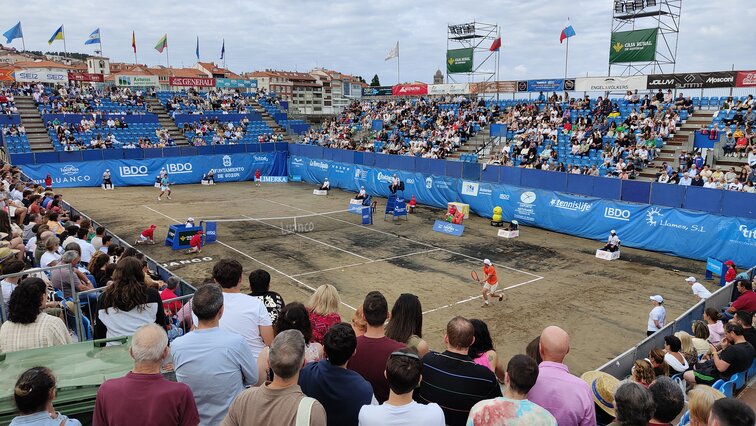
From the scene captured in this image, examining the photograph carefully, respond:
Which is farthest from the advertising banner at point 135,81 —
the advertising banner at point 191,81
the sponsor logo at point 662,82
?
the sponsor logo at point 662,82

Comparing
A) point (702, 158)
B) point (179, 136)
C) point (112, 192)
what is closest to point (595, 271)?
point (702, 158)

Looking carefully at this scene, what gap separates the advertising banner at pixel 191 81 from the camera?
54.0 m

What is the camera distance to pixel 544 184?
89.8 ft

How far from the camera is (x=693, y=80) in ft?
108

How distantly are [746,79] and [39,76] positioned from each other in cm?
5750

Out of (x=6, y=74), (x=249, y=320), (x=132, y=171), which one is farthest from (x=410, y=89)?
(x=249, y=320)

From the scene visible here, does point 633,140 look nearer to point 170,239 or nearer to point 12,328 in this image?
point 170,239

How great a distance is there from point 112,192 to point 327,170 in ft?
49.5

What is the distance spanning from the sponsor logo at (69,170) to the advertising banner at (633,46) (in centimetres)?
3975

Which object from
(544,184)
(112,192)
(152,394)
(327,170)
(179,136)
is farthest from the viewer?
(179,136)

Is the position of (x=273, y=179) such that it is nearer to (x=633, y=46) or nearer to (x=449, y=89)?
(x=449, y=89)

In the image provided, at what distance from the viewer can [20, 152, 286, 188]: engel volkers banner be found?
3656 cm

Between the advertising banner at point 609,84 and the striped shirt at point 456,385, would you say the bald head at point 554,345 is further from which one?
the advertising banner at point 609,84

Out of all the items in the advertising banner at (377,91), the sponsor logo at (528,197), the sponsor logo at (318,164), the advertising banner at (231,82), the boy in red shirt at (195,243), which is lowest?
the boy in red shirt at (195,243)
